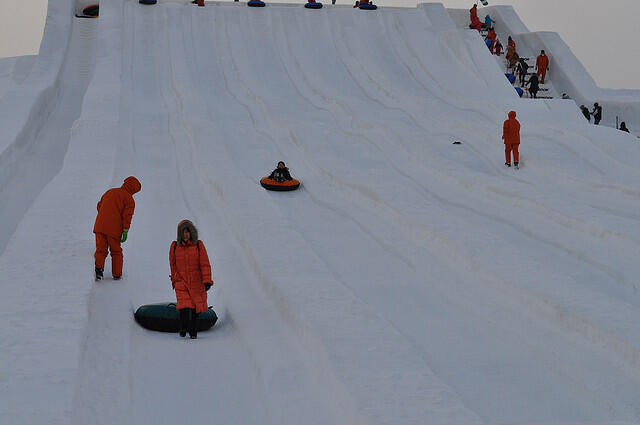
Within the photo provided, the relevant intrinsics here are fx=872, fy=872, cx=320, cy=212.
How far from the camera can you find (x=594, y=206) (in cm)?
955

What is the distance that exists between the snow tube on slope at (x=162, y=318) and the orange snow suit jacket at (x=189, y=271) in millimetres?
244

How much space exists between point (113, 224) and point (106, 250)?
0.65ft

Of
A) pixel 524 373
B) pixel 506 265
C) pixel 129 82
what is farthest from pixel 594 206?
pixel 129 82

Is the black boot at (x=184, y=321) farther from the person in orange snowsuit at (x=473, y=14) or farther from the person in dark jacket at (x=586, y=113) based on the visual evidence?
the person in orange snowsuit at (x=473, y=14)

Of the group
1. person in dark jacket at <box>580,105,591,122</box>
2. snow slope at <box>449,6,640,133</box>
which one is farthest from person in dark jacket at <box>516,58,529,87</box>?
person in dark jacket at <box>580,105,591,122</box>

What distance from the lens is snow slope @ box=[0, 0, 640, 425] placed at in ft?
15.7

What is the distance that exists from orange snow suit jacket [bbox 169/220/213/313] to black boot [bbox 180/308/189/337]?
49 millimetres

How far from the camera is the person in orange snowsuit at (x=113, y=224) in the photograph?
6.37 m

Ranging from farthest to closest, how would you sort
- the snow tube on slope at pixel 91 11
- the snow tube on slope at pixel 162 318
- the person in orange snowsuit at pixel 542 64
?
the snow tube on slope at pixel 91 11 → the person in orange snowsuit at pixel 542 64 → the snow tube on slope at pixel 162 318

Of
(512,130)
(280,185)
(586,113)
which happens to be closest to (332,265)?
(280,185)

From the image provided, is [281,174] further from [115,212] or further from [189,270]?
[189,270]

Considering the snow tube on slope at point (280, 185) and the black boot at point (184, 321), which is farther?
the snow tube on slope at point (280, 185)

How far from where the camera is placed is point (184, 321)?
565 centimetres

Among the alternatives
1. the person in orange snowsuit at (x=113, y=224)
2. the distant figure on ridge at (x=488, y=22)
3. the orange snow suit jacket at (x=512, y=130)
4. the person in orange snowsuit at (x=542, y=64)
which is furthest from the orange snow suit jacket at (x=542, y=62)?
the person in orange snowsuit at (x=113, y=224)
